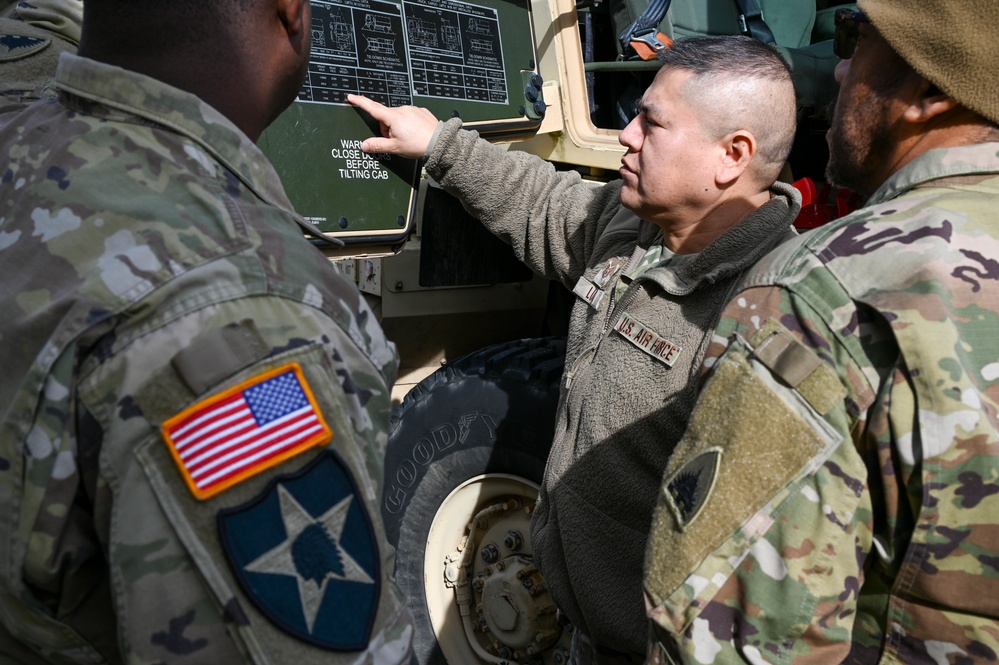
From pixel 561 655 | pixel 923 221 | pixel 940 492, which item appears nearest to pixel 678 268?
pixel 923 221

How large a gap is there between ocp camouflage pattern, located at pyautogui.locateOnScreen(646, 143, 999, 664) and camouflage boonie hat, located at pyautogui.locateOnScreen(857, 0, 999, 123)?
4.0 inches

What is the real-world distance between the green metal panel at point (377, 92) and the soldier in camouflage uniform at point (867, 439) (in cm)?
106

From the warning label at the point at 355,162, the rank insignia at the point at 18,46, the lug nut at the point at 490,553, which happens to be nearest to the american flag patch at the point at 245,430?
the rank insignia at the point at 18,46

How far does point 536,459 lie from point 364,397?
145 cm

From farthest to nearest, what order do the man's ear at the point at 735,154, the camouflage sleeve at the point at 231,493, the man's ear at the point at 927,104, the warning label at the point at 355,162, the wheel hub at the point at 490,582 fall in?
the wheel hub at the point at 490,582 < the warning label at the point at 355,162 < the man's ear at the point at 735,154 < the man's ear at the point at 927,104 < the camouflage sleeve at the point at 231,493

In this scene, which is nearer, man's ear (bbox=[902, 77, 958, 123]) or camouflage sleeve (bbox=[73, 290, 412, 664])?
camouflage sleeve (bbox=[73, 290, 412, 664])

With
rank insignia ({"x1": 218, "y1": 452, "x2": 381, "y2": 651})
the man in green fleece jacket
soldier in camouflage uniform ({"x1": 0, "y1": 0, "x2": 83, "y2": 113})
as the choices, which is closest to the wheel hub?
the man in green fleece jacket

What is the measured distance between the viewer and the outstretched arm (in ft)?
6.60

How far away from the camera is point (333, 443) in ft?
2.93

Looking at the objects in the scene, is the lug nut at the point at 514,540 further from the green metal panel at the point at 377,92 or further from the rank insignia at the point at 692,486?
the rank insignia at the point at 692,486

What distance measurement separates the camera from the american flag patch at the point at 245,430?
839mm

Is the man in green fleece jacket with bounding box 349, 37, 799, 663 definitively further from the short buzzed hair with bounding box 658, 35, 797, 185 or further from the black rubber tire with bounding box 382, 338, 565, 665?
the black rubber tire with bounding box 382, 338, 565, 665

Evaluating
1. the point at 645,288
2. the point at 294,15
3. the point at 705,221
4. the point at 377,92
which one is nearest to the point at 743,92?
the point at 705,221

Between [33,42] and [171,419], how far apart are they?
113 centimetres
